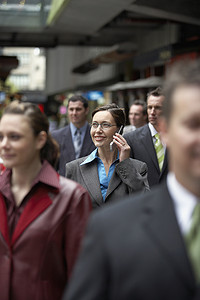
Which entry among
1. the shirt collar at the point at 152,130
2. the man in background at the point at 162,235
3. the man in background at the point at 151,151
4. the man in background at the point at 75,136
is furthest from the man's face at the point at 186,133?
the man in background at the point at 75,136

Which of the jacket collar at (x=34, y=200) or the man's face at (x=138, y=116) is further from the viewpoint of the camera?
the man's face at (x=138, y=116)

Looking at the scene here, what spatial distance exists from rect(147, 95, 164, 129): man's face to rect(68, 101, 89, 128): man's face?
5.68 ft

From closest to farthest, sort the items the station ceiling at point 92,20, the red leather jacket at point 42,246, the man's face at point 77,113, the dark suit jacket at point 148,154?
the red leather jacket at point 42,246 → the dark suit jacket at point 148,154 → the man's face at point 77,113 → the station ceiling at point 92,20

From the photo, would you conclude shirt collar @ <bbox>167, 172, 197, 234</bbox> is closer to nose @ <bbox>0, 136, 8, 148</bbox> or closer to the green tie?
the green tie

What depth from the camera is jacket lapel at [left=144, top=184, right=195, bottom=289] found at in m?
1.60

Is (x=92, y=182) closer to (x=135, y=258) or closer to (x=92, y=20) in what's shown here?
(x=135, y=258)

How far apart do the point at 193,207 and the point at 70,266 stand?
1080mm

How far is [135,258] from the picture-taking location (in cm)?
163

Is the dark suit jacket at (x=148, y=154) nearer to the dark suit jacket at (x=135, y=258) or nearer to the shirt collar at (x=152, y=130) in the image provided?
the shirt collar at (x=152, y=130)

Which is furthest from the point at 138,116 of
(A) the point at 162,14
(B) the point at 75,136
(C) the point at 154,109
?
(A) the point at 162,14

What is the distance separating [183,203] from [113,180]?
8.37 ft

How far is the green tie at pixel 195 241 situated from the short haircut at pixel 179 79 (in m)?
0.34

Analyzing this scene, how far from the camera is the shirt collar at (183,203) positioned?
5.65 feet

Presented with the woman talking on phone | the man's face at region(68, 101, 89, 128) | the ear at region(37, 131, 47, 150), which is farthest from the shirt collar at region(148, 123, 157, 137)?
the ear at region(37, 131, 47, 150)
